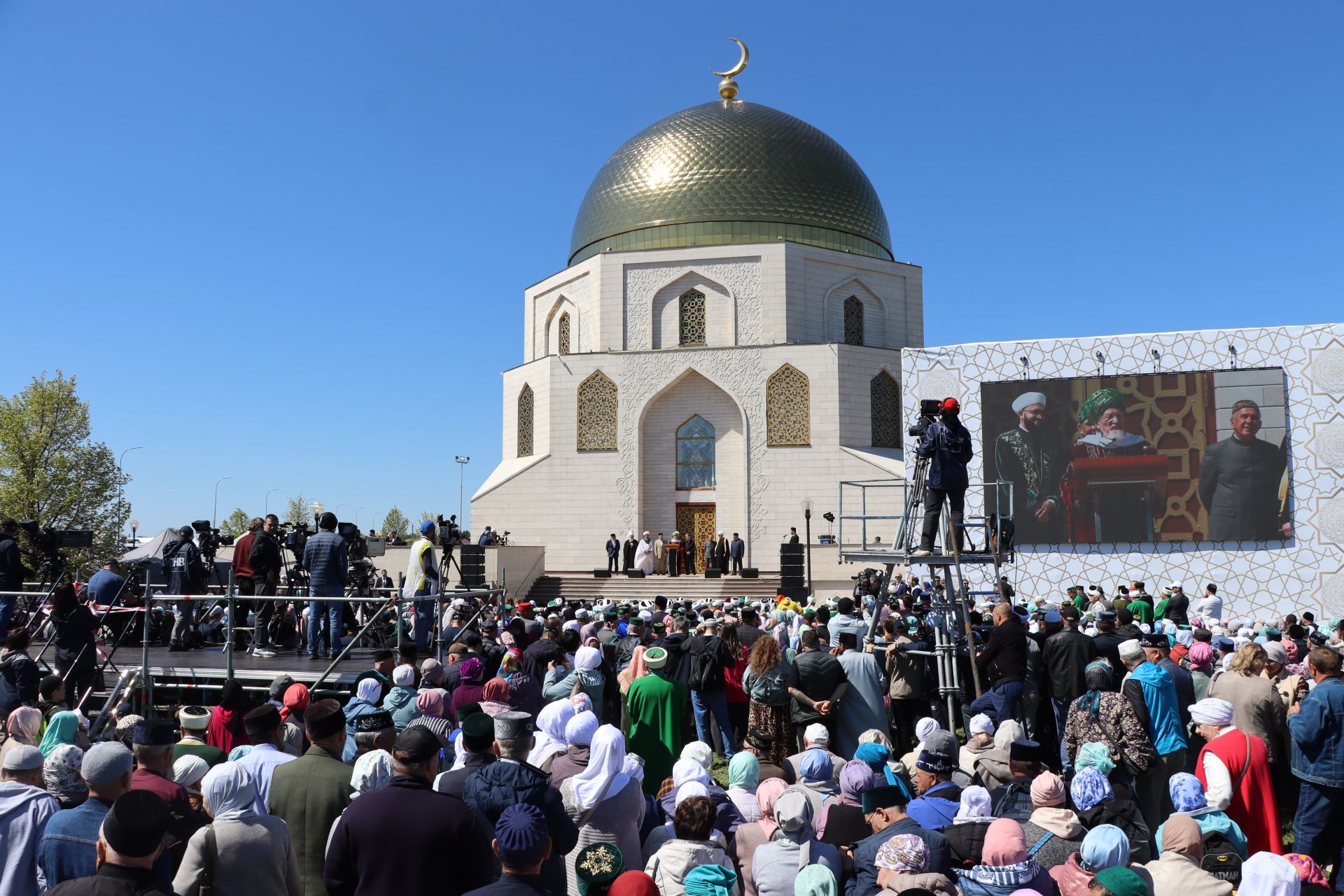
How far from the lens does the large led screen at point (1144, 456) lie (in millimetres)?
20203

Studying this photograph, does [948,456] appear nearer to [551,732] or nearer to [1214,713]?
[1214,713]

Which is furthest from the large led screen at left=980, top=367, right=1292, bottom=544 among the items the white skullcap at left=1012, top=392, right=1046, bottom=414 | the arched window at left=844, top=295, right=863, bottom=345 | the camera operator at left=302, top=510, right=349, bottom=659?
the camera operator at left=302, top=510, right=349, bottom=659

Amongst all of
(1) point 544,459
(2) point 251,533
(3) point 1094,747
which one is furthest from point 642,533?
(3) point 1094,747

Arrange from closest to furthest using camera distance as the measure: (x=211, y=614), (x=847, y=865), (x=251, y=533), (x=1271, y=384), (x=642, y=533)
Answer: (x=847, y=865) < (x=251, y=533) < (x=211, y=614) < (x=1271, y=384) < (x=642, y=533)

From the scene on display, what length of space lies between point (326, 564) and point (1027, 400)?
635 inches

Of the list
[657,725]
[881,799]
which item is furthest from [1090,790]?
[657,725]

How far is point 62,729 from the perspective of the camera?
4.88 meters

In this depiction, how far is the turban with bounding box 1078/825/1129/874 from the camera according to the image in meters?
3.62

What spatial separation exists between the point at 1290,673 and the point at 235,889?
25.4ft

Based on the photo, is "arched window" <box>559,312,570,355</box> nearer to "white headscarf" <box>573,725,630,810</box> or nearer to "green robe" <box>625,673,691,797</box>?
"green robe" <box>625,673,691,797</box>

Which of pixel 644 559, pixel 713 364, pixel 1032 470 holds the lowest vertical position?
pixel 644 559

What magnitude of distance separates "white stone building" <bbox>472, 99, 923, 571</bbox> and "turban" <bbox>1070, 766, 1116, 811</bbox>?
22009mm

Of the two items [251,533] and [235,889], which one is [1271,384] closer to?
[251,533]

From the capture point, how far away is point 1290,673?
312 inches
